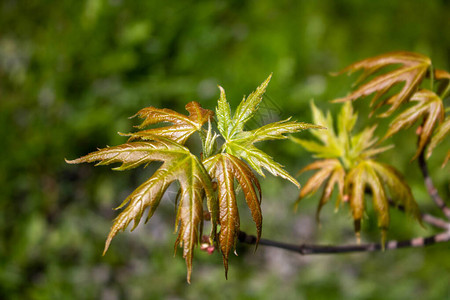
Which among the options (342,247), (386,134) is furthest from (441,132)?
(342,247)

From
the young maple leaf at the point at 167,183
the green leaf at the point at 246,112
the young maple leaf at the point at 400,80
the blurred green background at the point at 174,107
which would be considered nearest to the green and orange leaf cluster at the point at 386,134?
the young maple leaf at the point at 400,80

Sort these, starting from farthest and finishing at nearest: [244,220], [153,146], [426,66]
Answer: [244,220]
[426,66]
[153,146]

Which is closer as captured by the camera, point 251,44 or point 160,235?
point 160,235

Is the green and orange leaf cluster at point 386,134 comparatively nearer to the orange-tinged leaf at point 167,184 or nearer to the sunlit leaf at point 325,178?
the sunlit leaf at point 325,178

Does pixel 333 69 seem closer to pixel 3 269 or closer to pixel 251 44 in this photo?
pixel 251 44

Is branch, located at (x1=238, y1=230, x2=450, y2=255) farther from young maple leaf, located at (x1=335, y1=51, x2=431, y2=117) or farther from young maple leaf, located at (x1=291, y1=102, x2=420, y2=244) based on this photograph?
young maple leaf, located at (x1=335, y1=51, x2=431, y2=117)

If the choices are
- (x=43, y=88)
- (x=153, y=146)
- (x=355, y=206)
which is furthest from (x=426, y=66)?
(x=43, y=88)

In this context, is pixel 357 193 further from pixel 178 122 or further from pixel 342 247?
pixel 178 122
